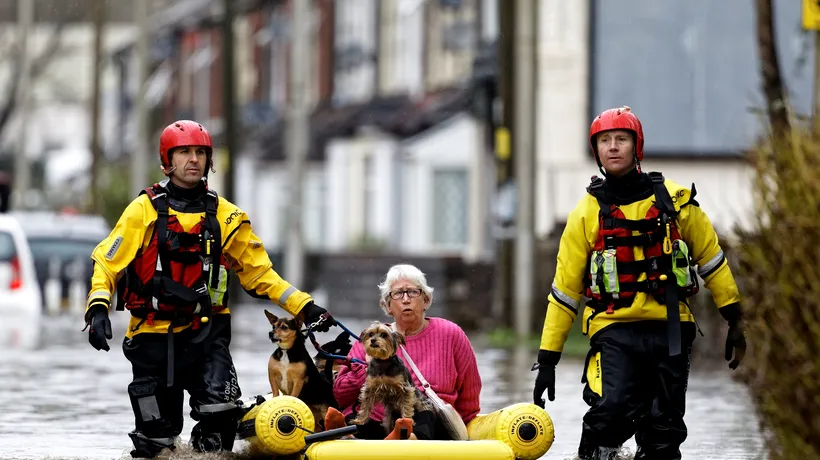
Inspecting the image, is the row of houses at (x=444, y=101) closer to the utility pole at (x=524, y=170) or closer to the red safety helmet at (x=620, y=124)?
the utility pole at (x=524, y=170)

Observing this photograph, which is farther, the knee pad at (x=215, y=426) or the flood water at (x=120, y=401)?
the flood water at (x=120, y=401)

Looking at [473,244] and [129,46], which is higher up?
[129,46]

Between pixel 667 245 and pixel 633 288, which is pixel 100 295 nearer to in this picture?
pixel 633 288

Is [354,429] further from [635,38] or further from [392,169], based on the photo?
[392,169]

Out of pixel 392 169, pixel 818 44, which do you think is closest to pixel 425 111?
pixel 392 169

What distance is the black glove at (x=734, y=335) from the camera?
897 cm

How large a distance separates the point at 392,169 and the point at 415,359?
110ft

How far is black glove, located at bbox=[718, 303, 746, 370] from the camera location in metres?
8.97

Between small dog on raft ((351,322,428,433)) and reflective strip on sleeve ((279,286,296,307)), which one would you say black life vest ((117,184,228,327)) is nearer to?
reflective strip on sleeve ((279,286,296,307))

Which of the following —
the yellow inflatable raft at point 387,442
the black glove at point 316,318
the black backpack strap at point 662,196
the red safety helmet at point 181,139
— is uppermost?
the red safety helmet at point 181,139

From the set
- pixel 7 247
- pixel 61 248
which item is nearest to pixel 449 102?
pixel 61 248

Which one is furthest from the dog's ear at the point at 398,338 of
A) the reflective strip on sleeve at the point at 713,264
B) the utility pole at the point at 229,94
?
the utility pole at the point at 229,94

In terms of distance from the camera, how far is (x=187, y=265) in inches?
379

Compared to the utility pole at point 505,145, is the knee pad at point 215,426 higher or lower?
lower
